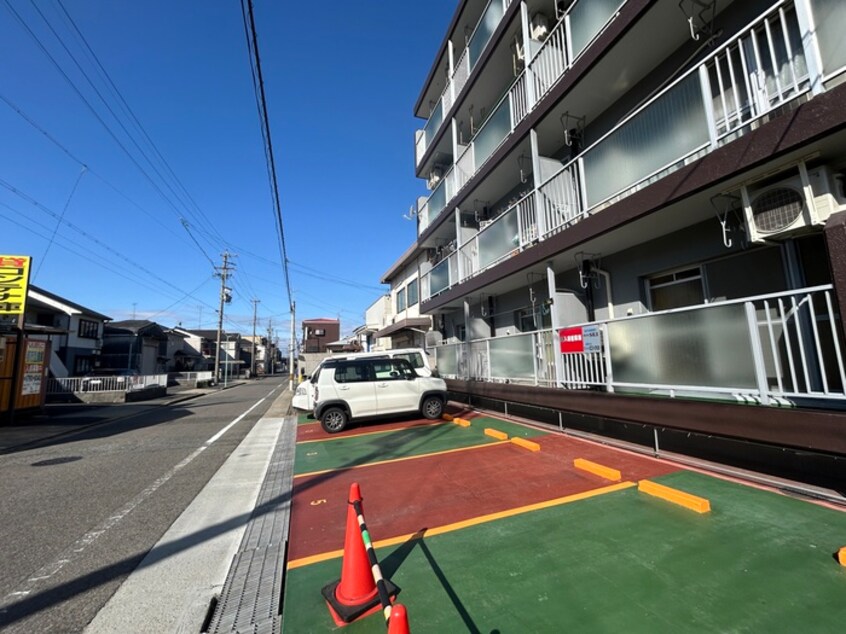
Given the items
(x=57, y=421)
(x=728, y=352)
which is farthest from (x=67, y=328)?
(x=728, y=352)

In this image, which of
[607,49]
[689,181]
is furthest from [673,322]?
[607,49]

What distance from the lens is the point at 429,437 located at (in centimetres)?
742

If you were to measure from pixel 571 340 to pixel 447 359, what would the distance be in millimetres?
6096

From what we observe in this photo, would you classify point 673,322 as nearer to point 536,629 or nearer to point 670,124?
point 670,124

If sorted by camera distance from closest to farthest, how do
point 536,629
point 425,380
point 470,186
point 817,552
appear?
point 536,629
point 817,552
point 425,380
point 470,186

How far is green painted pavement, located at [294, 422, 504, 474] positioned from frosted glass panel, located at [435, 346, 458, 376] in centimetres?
325

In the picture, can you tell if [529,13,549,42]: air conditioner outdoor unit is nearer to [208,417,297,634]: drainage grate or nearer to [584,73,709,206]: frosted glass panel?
[584,73,709,206]: frosted glass panel

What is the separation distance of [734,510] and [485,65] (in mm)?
10909

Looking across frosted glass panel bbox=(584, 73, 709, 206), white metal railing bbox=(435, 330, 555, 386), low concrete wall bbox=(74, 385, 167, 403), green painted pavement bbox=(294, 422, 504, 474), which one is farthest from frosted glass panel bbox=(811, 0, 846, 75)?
low concrete wall bbox=(74, 385, 167, 403)

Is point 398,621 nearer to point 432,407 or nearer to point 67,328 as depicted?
point 432,407

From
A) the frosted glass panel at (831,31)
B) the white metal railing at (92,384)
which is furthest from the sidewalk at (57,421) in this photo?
the frosted glass panel at (831,31)

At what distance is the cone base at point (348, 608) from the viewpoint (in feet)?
7.59

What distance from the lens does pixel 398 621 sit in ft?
4.15

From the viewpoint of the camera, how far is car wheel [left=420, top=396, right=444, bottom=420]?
362 inches
